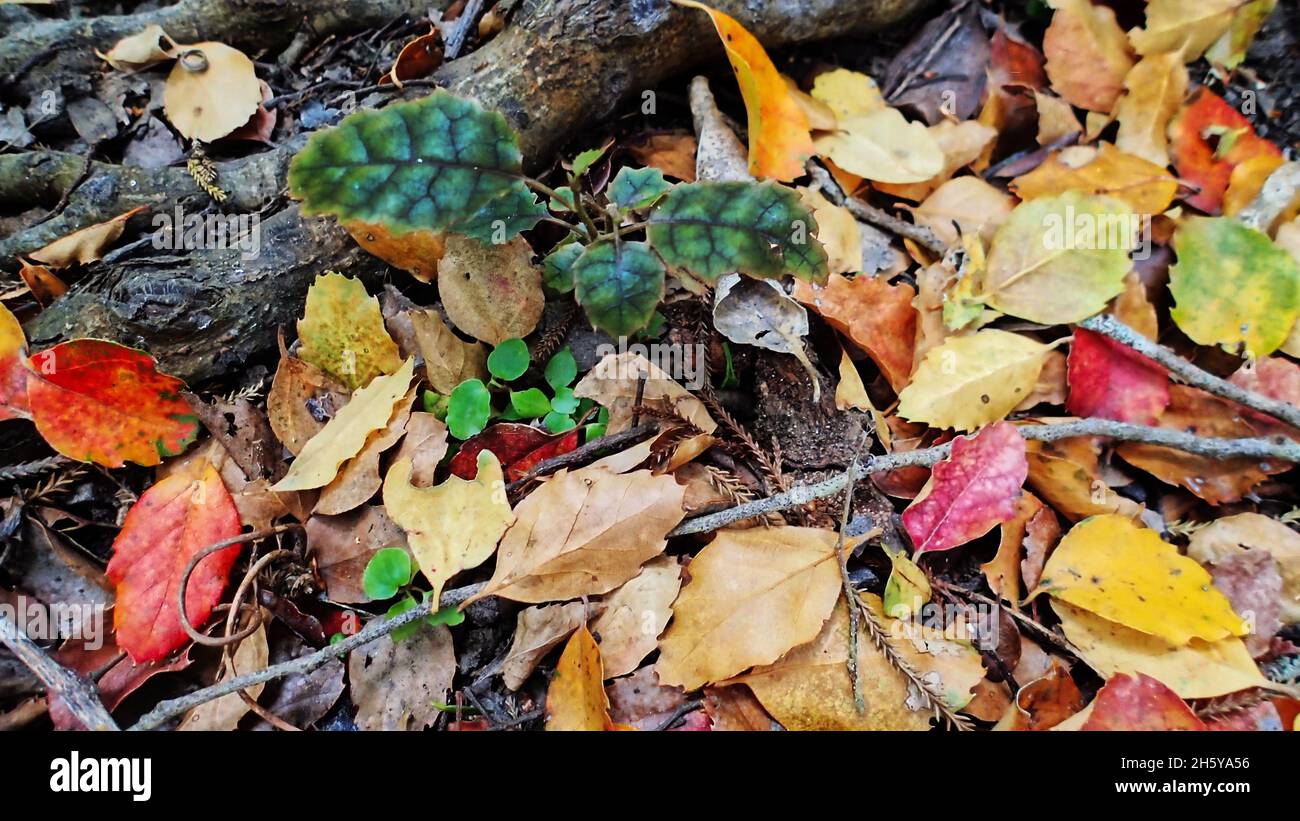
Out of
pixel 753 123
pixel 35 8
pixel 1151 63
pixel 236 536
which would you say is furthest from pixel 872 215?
pixel 35 8

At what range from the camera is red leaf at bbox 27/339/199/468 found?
68.9 inches

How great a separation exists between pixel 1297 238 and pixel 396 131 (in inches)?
89.1

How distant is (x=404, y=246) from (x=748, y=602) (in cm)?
113

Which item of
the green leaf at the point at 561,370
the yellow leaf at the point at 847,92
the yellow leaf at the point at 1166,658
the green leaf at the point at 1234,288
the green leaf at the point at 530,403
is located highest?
the yellow leaf at the point at 847,92

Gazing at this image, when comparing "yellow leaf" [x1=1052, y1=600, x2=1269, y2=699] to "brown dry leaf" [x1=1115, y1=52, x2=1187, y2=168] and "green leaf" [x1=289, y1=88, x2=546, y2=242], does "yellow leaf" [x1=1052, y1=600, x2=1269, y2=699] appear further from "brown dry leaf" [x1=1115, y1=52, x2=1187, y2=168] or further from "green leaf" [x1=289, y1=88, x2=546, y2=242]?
"green leaf" [x1=289, y1=88, x2=546, y2=242]

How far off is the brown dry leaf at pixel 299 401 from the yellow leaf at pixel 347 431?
41 millimetres

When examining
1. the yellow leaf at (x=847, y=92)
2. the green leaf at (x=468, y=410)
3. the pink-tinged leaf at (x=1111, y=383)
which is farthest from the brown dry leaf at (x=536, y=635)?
the yellow leaf at (x=847, y=92)

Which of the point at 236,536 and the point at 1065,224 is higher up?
the point at 1065,224

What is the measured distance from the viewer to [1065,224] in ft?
6.74

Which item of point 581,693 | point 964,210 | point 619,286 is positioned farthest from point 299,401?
point 964,210

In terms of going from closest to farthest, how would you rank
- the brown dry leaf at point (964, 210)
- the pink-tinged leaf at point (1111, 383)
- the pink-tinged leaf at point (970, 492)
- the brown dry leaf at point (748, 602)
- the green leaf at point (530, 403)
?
the brown dry leaf at point (748, 602), the pink-tinged leaf at point (970, 492), the green leaf at point (530, 403), the pink-tinged leaf at point (1111, 383), the brown dry leaf at point (964, 210)

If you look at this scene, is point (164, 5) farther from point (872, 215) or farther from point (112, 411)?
point (872, 215)

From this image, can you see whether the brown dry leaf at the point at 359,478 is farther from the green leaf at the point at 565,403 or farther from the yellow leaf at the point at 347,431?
the green leaf at the point at 565,403

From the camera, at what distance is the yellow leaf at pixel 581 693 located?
153 cm
